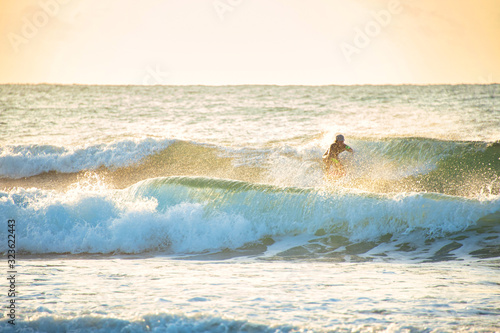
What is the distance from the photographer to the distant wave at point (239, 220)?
8211 mm

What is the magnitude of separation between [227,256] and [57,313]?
3629 mm

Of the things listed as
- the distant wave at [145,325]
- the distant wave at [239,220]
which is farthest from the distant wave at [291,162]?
the distant wave at [145,325]

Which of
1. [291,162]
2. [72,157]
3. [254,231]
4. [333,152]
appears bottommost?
[254,231]

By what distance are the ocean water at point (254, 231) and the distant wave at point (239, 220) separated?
31 millimetres

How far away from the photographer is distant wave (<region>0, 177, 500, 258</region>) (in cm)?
821

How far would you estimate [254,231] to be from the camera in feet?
28.8

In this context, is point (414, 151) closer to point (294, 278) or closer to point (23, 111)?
point (294, 278)

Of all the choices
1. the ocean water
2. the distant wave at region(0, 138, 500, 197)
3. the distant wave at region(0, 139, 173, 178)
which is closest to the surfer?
the ocean water

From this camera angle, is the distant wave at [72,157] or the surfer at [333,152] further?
the distant wave at [72,157]

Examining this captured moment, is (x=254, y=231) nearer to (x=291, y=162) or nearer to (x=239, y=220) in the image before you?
(x=239, y=220)

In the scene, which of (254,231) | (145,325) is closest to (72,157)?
(254,231)

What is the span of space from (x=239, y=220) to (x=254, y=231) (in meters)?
0.39

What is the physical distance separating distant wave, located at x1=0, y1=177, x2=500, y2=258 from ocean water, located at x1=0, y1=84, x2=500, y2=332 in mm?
31

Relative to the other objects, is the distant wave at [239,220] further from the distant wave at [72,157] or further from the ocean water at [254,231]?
the distant wave at [72,157]
